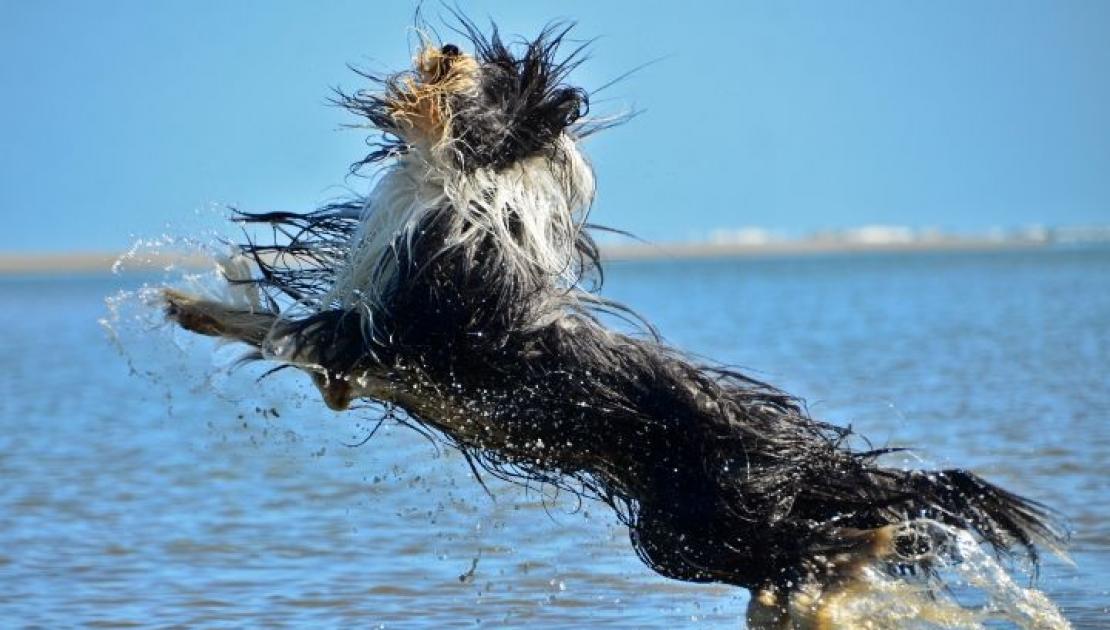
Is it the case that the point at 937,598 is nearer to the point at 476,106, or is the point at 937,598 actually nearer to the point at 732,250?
the point at 476,106

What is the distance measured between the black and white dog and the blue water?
2.52 ft

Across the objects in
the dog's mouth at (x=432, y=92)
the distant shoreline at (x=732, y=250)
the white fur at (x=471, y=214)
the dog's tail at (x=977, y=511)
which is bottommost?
the dog's tail at (x=977, y=511)

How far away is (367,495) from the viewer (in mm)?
8594

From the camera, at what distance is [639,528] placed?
5.03 meters

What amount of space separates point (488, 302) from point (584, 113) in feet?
2.40

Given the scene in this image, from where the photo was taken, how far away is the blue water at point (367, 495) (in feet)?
20.7

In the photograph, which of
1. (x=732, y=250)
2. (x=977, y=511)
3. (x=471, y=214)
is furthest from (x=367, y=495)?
(x=732, y=250)

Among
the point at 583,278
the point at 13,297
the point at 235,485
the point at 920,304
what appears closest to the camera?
the point at 583,278

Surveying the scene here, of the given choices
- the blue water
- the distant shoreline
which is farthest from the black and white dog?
the distant shoreline

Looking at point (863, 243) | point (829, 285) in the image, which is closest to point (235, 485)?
point (829, 285)

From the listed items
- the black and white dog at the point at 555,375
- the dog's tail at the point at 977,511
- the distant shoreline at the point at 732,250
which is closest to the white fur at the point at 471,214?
the black and white dog at the point at 555,375

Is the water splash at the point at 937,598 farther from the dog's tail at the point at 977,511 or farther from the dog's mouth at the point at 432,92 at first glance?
the dog's mouth at the point at 432,92

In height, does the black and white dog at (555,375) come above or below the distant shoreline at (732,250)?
below

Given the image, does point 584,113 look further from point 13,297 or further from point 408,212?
point 13,297
